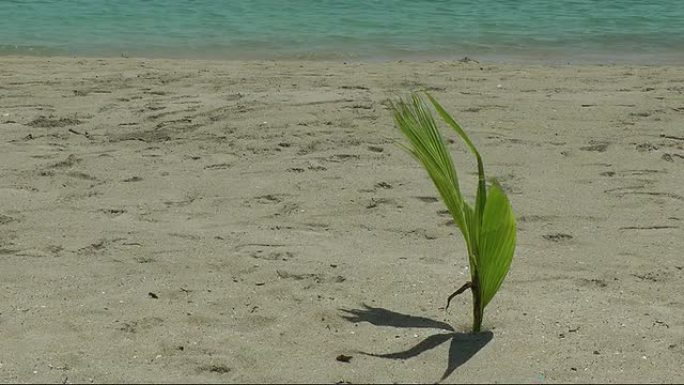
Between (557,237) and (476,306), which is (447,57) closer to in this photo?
(557,237)

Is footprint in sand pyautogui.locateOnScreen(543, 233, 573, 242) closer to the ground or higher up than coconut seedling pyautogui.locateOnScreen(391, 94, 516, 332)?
closer to the ground

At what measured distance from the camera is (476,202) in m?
2.97

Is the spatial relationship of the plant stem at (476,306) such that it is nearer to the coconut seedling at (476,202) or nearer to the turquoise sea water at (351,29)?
the coconut seedling at (476,202)

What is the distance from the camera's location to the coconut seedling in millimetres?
2922

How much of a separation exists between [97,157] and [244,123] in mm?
943

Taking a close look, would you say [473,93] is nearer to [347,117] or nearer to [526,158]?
[347,117]

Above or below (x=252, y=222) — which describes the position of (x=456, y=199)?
above

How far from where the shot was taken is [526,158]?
5.18m

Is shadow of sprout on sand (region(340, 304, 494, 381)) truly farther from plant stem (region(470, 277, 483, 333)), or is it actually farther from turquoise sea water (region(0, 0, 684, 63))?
turquoise sea water (region(0, 0, 684, 63))

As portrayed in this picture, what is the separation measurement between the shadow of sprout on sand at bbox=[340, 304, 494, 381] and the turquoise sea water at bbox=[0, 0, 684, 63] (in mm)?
6464

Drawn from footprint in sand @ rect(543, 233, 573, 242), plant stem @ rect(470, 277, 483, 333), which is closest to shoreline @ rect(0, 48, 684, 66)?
footprint in sand @ rect(543, 233, 573, 242)

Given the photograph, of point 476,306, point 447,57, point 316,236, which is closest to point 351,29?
point 447,57

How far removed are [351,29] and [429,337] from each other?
8.21 metres

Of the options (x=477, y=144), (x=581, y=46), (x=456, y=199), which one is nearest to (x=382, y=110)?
(x=477, y=144)
